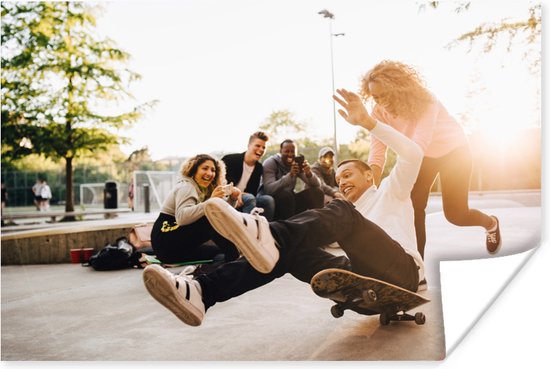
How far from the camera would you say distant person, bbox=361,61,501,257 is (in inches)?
109

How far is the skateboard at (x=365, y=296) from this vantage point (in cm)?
267

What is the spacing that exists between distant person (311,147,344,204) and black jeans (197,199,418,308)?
139 mm

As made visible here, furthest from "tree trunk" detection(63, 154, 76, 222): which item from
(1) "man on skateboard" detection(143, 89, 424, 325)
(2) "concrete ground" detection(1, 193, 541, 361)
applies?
(1) "man on skateboard" detection(143, 89, 424, 325)

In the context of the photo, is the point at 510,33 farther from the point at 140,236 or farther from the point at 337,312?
the point at 140,236

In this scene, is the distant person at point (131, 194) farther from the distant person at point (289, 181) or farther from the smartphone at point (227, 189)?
the distant person at point (289, 181)

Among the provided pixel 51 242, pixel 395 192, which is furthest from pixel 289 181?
pixel 51 242

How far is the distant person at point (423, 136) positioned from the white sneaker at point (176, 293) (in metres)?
1.08

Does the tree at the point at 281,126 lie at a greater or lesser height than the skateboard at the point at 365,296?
greater

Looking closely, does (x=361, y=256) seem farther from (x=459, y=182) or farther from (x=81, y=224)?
(x=81, y=224)

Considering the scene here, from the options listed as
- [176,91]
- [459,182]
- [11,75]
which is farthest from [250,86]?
[11,75]

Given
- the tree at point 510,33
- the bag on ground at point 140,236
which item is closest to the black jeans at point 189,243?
the bag on ground at point 140,236

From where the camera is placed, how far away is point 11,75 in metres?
3.33

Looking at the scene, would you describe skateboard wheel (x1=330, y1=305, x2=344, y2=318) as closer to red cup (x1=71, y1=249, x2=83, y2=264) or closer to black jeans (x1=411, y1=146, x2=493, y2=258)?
black jeans (x1=411, y1=146, x2=493, y2=258)

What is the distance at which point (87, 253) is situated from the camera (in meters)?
3.40
